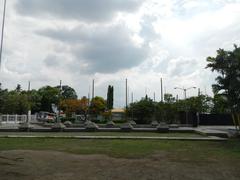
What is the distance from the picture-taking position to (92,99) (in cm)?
8738

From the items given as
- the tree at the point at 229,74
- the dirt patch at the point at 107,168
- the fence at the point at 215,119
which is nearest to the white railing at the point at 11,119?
the fence at the point at 215,119

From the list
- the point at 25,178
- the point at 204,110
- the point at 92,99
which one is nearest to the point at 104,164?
the point at 25,178

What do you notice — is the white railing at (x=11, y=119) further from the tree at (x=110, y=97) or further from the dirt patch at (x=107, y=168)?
the dirt patch at (x=107, y=168)

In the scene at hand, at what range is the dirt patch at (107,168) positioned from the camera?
386 inches

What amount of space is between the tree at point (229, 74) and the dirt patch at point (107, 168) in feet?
42.3

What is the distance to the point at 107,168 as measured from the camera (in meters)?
11.1

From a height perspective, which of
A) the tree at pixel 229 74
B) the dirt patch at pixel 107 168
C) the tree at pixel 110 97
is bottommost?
the dirt patch at pixel 107 168

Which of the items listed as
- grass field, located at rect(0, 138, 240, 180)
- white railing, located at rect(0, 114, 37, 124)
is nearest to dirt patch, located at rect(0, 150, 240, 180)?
grass field, located at rect(0, 138, 240, 180)

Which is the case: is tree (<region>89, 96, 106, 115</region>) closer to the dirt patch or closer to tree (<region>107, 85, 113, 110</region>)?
tree (<region>107, 85, 113, 110</region>)

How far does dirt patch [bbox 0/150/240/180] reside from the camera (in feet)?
32.2

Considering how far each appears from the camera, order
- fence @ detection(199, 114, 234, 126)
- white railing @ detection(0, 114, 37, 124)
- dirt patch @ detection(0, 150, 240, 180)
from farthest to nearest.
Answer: fence @ detection(199, 114, 234, 126), white railing @ detection(0, 114, 37, 124), dirt patch @ detection(0, 150, 240, 180)

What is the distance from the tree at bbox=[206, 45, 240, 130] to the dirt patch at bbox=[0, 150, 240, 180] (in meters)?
12.9

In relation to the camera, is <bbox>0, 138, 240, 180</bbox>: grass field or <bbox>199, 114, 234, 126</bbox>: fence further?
<bbox>199, 114, 234, 126</bbox>: fence

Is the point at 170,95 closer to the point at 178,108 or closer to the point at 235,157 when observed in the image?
the point at 178,108
